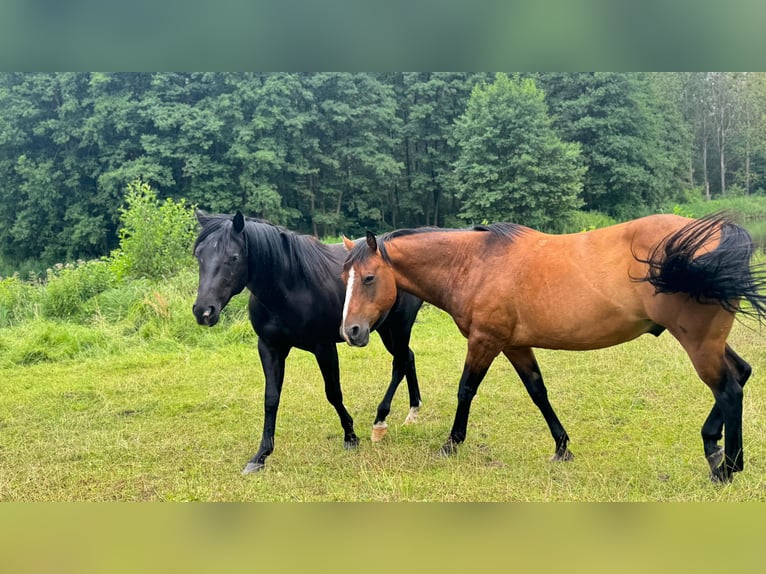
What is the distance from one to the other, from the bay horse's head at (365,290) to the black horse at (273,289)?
0.51m

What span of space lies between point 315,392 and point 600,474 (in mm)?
3442

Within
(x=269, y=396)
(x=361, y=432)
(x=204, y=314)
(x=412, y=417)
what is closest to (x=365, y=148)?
(x=412, y=417)

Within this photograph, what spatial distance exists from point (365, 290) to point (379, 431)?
156 centimetres

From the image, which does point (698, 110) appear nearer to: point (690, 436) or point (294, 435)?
point (690, 436)

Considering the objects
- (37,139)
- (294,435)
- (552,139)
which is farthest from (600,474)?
(37,139)

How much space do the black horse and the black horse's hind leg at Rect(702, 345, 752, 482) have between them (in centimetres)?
258

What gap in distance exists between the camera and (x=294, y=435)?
16.5 feet

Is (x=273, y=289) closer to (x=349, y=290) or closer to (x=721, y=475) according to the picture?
(x=349, y=290)

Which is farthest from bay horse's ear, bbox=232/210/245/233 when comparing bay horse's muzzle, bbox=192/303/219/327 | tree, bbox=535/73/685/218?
tree, bbox=535/73/685/218

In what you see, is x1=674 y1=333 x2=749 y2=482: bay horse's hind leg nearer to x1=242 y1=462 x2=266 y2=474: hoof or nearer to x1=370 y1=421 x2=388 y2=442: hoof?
x1=370 y1=421 x2=388 y2=442: hoof

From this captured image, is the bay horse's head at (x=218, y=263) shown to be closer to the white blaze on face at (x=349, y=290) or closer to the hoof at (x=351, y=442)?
the white blaze on face at (x=349, y=290)

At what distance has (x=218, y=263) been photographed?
12.5 feet

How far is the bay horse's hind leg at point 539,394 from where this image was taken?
13.6 feet

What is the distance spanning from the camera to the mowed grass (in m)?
3.70
